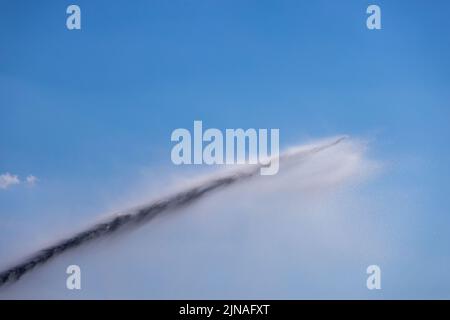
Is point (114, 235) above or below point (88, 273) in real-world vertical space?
above

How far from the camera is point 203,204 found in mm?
2488

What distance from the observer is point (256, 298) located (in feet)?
8.16

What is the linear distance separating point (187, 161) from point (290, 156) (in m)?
0.43

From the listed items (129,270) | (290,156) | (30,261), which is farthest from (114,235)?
(290,156)

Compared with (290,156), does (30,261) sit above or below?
below
